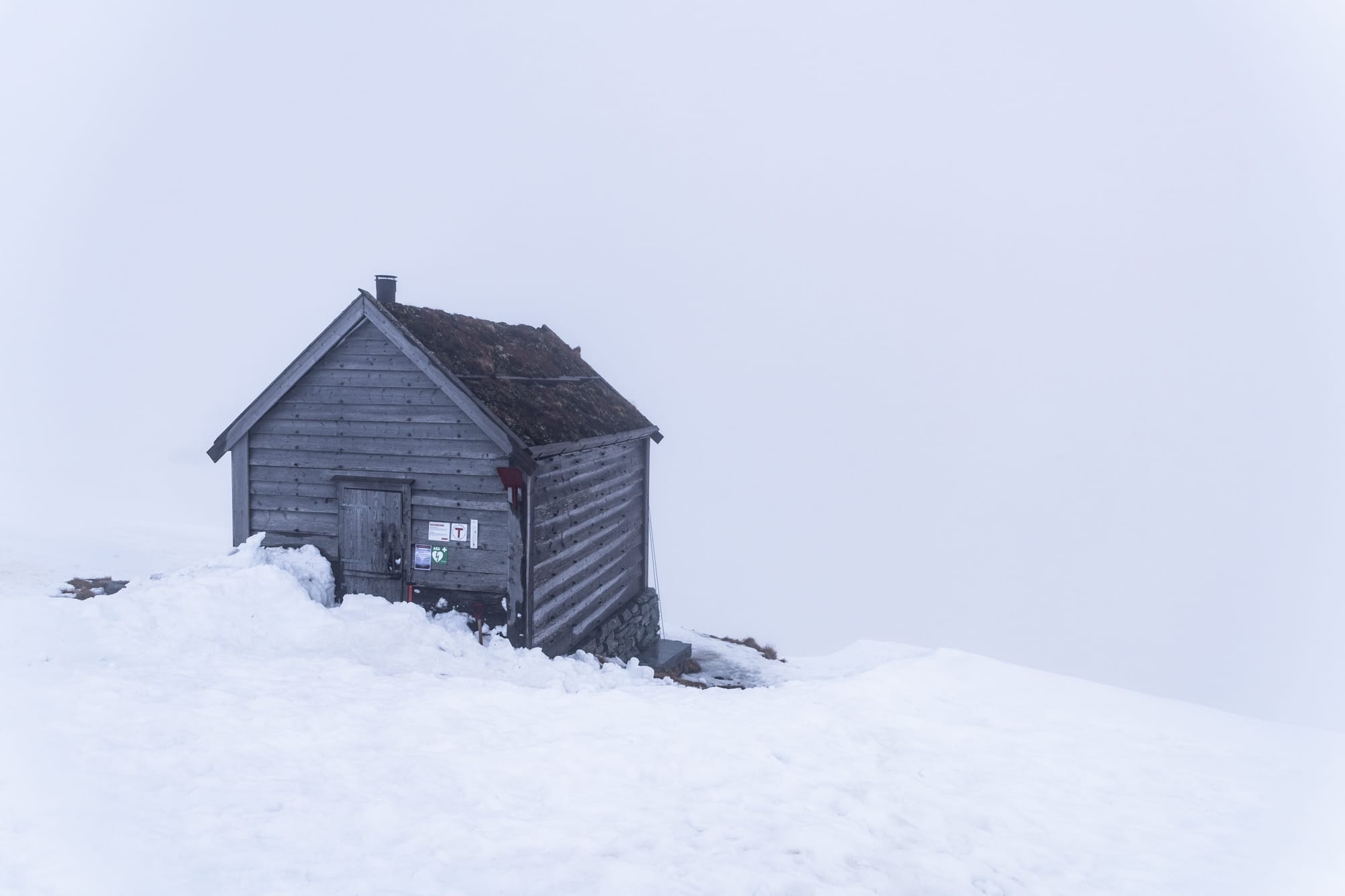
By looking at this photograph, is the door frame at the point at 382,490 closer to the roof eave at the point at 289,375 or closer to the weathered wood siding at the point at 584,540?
the roof eave at the point at 289,375

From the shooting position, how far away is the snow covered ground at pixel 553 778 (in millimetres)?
6270

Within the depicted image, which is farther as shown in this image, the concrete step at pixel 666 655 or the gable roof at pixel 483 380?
the concrete step at pixel 666 655

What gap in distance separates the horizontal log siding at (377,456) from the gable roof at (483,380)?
274mm

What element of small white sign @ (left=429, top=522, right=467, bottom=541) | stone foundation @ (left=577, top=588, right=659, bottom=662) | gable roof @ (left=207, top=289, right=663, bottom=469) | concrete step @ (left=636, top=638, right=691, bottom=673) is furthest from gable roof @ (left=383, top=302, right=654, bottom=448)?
concrete step @ (left=636, top=638, right=691, bottom=673)

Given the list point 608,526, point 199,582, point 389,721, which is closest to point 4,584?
point 199,582

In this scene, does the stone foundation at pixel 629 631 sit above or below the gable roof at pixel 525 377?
below

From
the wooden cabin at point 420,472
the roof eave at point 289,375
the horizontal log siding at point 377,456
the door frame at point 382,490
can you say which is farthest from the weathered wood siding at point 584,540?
the roof eave at point 289,375

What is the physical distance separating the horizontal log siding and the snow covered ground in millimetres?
1779

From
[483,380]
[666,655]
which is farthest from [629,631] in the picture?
[483,380]

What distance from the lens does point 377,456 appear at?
14070 millimetres

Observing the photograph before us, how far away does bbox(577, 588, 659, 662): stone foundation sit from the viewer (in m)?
16.6

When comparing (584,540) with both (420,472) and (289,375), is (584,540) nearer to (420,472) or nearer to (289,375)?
(420,472)

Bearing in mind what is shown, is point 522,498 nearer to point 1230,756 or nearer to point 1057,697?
point 1057,697

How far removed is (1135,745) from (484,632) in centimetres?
914
